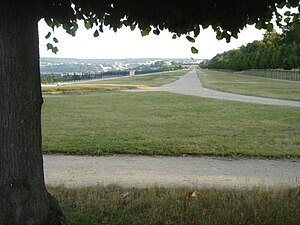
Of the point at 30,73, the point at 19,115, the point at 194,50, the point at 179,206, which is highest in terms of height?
the point at 194,50

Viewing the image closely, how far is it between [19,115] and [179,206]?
7.18 feet

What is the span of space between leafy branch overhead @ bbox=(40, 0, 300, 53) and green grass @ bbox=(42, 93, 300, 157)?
4.11 m

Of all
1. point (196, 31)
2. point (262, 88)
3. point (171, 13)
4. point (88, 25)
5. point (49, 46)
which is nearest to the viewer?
point (171, 13)

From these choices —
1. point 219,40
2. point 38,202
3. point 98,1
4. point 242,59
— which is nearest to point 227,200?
point 219,40

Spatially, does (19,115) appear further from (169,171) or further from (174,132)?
(174,132)

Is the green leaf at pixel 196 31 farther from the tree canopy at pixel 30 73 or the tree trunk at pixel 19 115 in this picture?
the tree trunk at pixel 19 115

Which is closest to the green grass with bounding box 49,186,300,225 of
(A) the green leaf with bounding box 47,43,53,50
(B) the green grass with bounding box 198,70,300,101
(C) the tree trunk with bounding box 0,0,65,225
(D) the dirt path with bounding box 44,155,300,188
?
(D) the dirt path with bounding box 44,155,300,188

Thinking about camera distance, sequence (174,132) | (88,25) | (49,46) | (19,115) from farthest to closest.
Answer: (174,132) → (49,46) → (88,25) → (19,115)

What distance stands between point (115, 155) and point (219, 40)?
3.91m

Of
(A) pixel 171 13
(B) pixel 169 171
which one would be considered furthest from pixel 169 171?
(A) pixel 171 13

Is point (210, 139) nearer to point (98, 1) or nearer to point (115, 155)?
point (115, 155)

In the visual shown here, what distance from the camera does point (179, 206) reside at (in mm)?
4113

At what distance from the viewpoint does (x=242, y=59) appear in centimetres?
8119

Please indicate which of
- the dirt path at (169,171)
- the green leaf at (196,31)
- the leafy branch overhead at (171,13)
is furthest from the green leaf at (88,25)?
the dirt path at (169,171)
